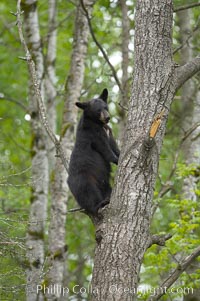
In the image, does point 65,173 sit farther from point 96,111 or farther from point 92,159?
point 92,159

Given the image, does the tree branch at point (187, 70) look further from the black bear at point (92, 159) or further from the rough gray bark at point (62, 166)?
the rough gray bark at point (62, 166)

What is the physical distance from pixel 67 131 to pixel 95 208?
4.09m

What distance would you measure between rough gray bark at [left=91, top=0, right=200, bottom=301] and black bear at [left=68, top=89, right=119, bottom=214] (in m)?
1.10

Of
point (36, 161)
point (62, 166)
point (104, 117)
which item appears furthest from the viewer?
point (36, 161)

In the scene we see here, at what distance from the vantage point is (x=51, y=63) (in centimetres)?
1418

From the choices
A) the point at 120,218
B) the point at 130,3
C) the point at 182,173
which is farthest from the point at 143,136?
the point at 130,3

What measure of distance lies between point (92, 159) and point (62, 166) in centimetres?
294

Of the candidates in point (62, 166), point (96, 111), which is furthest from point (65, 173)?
point (96, 111)

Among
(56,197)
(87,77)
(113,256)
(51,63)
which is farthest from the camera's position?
(87,77)

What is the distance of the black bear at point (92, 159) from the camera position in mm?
6852

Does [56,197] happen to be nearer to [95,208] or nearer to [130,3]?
[95,208]

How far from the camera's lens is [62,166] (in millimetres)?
10156

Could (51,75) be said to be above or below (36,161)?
above

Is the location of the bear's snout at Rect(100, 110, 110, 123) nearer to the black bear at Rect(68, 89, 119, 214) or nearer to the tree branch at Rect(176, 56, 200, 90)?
the black bear at Rect(68, 89, 119, 214)
